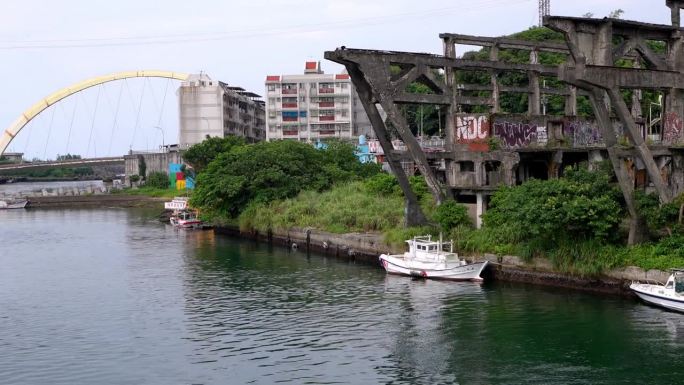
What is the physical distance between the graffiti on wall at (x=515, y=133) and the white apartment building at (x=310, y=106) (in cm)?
7723

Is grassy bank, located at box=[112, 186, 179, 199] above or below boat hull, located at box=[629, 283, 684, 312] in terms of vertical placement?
above

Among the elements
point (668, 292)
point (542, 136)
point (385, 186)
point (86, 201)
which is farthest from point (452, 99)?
point (86, 201)

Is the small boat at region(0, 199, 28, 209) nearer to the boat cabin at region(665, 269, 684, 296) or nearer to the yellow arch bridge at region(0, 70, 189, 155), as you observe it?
the yellow arch bridge at region(0, 70, 189, 155)

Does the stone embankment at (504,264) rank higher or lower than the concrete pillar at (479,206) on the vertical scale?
lower

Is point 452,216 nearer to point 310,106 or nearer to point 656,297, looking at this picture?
point 656,297

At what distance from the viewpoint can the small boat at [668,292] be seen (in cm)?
3344

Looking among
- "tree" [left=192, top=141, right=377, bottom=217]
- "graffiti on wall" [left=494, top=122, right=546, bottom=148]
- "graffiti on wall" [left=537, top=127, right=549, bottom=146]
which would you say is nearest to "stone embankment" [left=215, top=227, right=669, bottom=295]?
"tree" [left=192, top=141, right=377, bottom=217]

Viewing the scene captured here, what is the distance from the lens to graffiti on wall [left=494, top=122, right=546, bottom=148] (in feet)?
181

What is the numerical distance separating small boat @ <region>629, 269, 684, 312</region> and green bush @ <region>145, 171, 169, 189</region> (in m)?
113

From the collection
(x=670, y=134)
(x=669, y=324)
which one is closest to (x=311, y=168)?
(x=670, y=134)

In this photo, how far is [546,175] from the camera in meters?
55.7

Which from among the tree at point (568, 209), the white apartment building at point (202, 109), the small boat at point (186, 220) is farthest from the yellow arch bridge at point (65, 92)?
the tree at point (568, 209)

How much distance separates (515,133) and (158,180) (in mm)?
94197

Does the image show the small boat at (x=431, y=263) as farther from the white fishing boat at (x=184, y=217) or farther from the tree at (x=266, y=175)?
the white fishing boat at (x=184, y=217)
